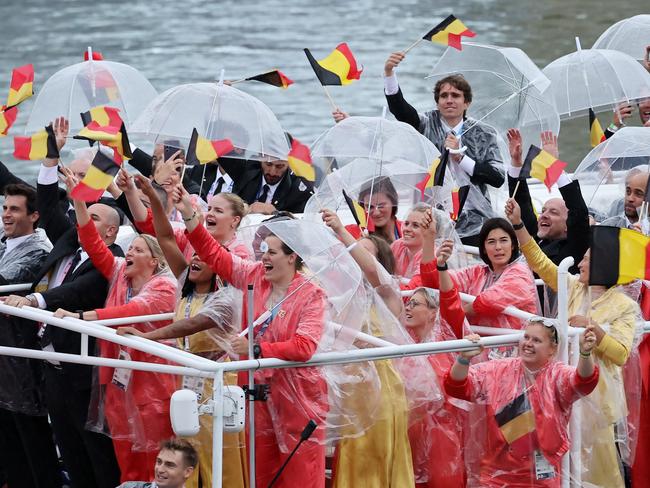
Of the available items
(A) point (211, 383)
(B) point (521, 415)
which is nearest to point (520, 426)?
(B) point (521, 415)

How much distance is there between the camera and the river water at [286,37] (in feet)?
72.8

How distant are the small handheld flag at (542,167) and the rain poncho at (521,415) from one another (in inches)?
55.6

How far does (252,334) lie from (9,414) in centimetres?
244

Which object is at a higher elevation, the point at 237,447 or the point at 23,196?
the point at 23,196

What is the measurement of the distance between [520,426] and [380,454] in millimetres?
698

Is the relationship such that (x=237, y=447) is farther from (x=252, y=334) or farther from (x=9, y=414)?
(x=9, y=414)

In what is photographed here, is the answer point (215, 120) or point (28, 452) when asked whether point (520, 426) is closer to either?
point (215, 120)

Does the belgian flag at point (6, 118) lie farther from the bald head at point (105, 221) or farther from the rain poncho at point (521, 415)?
the rain poncho at point (521, 415)

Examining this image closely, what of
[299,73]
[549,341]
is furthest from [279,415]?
[299,73]

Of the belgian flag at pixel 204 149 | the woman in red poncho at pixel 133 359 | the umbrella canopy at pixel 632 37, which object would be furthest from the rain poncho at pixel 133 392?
the umbrella canopy at pixel 632 37

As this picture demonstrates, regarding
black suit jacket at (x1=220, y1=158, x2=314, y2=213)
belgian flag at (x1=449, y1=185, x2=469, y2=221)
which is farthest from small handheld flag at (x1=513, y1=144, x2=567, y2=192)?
black suit jacket at (x1=220, y1=158, x2=314, y2=213)

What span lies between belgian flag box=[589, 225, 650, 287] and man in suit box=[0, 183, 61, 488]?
120 inches

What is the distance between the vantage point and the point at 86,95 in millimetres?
9383

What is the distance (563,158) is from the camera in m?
18.6
